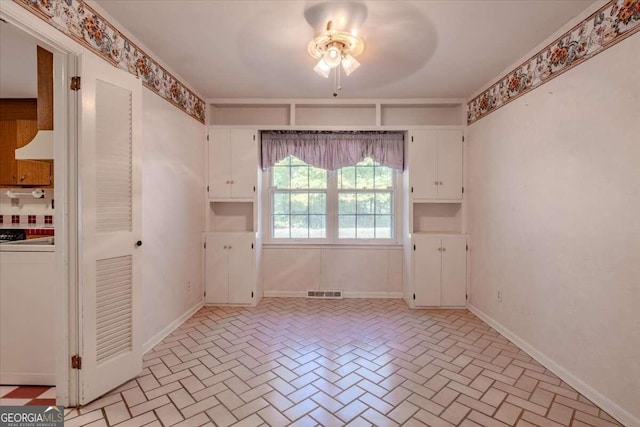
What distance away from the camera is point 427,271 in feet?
12.3

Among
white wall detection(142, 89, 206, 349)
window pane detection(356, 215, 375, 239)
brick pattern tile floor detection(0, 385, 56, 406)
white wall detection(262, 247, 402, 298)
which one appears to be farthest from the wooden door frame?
window pane detection(356, 215, 375, 239)

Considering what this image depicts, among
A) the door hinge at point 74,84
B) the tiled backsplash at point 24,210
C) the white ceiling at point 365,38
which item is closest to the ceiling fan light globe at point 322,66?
the white ceiling at point 365,38

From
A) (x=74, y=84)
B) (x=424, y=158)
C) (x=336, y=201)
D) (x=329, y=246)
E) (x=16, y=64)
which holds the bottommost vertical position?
(x=329, y=246)

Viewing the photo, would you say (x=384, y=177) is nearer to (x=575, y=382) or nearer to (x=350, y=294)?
(x=350, y=294)

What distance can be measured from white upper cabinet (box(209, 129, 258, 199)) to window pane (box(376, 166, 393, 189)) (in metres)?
1.69

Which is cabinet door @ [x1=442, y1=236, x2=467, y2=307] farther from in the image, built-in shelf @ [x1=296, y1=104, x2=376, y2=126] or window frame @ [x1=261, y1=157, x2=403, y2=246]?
built-in shelf @ [x1=296, y1=104, x2=376, y2=126]

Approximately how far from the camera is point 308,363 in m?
2.41

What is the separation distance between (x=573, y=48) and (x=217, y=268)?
4012mm

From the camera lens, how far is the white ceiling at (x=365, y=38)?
204cm

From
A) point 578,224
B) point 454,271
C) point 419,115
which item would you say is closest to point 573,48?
point 578,224

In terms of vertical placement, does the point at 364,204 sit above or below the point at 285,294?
above

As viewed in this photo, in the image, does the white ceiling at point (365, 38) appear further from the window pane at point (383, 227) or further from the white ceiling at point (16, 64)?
the window pane at point (383, 227)

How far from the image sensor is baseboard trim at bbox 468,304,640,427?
68.9 inches

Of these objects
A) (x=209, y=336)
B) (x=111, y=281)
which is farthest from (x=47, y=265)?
(x=209, y=336)
